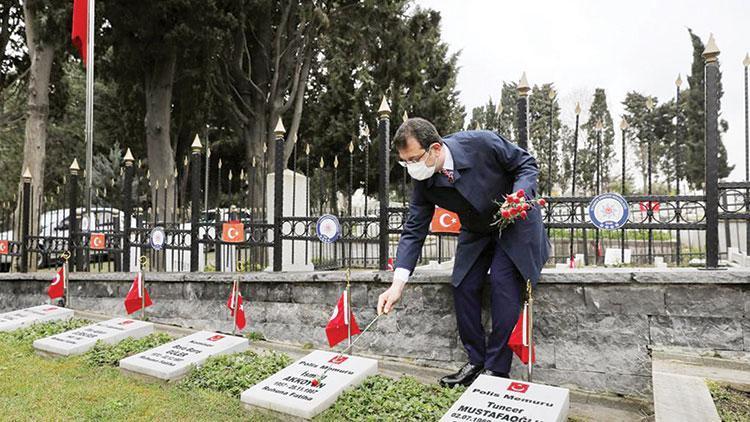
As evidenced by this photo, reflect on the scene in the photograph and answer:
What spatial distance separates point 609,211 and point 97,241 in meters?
7.03

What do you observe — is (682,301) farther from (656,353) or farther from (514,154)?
(514,154)

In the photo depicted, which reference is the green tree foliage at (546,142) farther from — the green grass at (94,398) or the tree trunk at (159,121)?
the tree trunk at (159,121)

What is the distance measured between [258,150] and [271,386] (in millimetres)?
9611

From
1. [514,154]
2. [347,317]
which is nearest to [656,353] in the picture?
[514,154]

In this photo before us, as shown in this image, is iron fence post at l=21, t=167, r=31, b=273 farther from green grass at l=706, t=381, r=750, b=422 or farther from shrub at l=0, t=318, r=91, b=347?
green grass at l=706, t=381, r=750, b=422

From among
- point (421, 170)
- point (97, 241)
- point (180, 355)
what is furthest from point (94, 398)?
point (97, 241)

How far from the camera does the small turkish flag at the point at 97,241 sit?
23.8 ft

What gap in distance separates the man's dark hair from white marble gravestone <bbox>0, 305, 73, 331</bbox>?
4.55 m

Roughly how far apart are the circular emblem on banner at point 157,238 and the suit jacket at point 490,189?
444 centimetres

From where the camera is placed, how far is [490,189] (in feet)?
10.0

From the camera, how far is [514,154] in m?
3.10

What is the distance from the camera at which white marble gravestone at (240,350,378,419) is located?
2738 millimetres

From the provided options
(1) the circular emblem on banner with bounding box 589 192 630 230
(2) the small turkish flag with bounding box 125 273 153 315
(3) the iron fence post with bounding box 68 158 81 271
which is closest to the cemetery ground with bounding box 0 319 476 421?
(2) the small turkish flag with bounding box 125 273 153 315

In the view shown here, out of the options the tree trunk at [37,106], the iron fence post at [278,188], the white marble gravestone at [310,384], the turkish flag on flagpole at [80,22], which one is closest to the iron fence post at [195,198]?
the iron fence post at [278,188]
